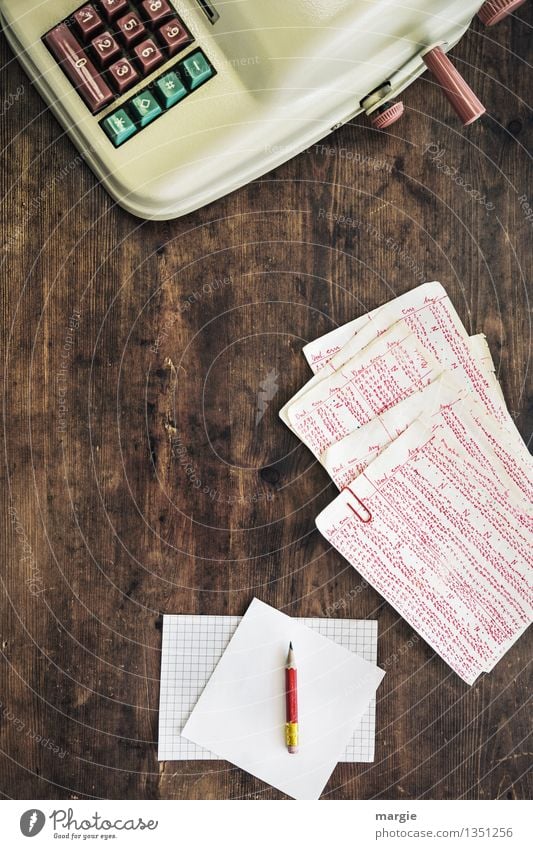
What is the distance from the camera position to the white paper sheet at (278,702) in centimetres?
86

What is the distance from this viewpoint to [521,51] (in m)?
0.90

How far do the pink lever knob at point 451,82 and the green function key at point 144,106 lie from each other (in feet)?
0.84

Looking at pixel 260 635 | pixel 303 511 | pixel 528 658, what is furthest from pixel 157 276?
pixel 528 658

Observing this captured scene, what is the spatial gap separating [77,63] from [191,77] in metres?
0.11

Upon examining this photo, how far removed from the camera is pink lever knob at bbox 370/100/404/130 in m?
0.83

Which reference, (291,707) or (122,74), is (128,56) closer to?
(122,74)

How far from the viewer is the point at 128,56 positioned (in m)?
0.73

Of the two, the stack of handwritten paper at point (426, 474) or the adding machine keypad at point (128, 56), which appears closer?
the adding machine keypad at point (128, 56)

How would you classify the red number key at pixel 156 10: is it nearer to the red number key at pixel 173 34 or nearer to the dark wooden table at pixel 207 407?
the red number key at pixel 173 34

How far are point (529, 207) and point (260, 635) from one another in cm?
57

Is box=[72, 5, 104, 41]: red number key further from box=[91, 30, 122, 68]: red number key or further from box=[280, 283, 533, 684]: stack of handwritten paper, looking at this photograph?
box=[280, 283, 533, 684]: stack of handwritten paper
